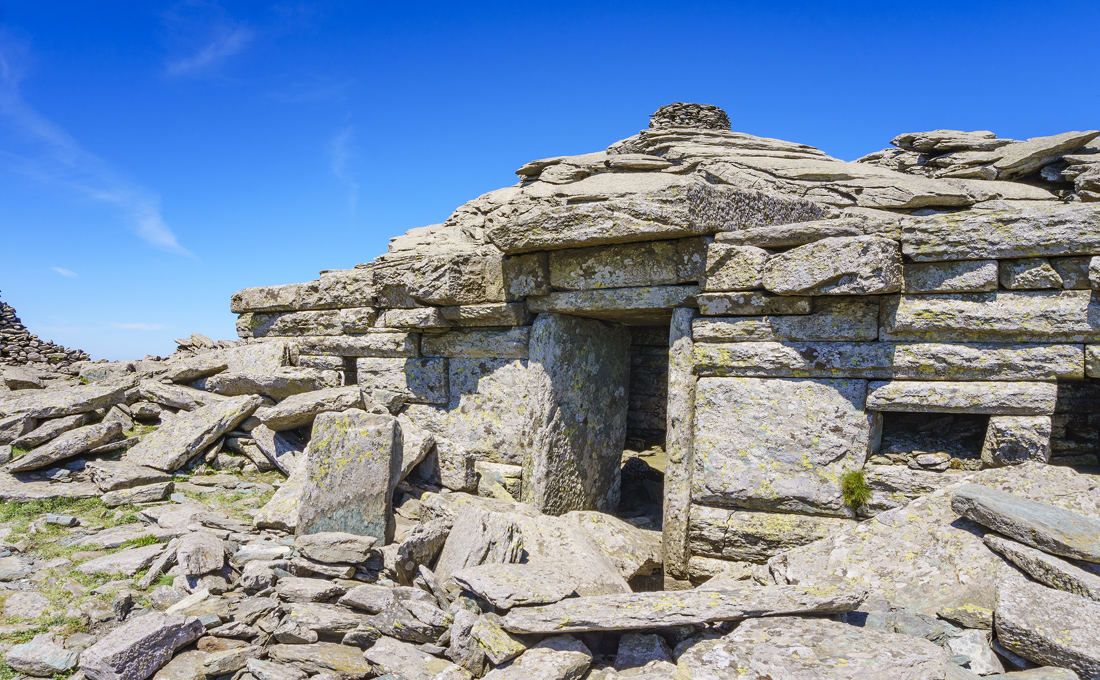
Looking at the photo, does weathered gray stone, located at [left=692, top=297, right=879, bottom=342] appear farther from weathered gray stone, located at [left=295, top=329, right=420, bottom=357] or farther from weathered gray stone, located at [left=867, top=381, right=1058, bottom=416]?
weathered gray stone, located at [left=295, top=329, right=420, bottom=357]

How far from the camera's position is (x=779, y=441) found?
16.4 ft

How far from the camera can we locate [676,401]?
17.8 ft

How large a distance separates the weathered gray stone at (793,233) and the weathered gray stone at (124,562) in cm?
491

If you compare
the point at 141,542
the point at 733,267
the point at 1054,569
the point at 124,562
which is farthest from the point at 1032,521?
the point at 141,542

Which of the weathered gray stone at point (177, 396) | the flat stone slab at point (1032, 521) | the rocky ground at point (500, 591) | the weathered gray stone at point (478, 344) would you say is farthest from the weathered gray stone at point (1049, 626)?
the weathered gray stone at point (177, 396)

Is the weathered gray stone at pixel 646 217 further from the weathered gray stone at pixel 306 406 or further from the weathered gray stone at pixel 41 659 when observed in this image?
the weathered gray stone at pixel 41 659

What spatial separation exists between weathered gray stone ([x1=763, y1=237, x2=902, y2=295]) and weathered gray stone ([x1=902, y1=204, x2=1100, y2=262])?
0.70 feet

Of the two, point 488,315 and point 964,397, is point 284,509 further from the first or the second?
point 964,397

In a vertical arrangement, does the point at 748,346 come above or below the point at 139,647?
above

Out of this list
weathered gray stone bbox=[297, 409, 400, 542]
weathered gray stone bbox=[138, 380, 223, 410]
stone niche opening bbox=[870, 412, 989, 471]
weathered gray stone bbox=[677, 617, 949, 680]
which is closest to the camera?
weathered gray stone bbox=[677, 617, 949, 680]

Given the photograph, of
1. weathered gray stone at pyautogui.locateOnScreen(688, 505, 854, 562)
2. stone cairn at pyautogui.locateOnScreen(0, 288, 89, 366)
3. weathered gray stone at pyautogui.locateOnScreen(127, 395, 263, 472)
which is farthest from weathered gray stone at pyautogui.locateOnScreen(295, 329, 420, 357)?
Result: stone cairn at pyautogui.locateOnScreen(0, 288, 89, 366)

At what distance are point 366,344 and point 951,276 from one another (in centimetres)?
568

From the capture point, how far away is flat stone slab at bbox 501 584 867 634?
11.0 ft

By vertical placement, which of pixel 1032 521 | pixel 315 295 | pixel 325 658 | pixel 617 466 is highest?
pixel 315 295
